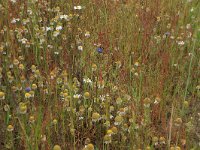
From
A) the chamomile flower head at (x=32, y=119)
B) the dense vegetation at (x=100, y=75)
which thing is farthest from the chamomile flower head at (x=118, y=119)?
the chamomile flower head at (x=32, y=119)

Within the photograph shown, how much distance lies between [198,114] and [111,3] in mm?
1934

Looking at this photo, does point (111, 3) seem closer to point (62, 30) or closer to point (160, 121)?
point (62, 30)

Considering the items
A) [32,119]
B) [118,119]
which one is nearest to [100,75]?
[118,119]

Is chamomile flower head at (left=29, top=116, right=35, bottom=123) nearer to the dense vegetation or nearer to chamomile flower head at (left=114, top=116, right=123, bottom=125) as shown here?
the dense vegetation

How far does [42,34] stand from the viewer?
135 inches

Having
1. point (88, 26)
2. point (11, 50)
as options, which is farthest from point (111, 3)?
point (11, 50)

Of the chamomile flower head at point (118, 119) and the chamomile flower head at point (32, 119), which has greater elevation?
the chamomile flower head at point (32, 119)

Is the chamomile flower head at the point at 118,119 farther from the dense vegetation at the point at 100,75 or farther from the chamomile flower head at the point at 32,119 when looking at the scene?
the chamomile flower head at the point at 32,119

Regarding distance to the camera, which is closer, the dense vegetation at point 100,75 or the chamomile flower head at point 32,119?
the chamomile flower head at point 32,119

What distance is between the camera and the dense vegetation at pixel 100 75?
2488mm

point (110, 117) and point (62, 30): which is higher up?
point (62, 30)

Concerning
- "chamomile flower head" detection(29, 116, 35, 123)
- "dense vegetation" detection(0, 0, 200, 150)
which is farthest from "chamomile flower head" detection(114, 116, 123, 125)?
"chamomile flower head" detection(29, 116, 35, 123)

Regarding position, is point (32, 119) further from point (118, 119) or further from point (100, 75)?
point (100, 75)

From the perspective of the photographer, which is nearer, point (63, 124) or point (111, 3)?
point (63, 124)
